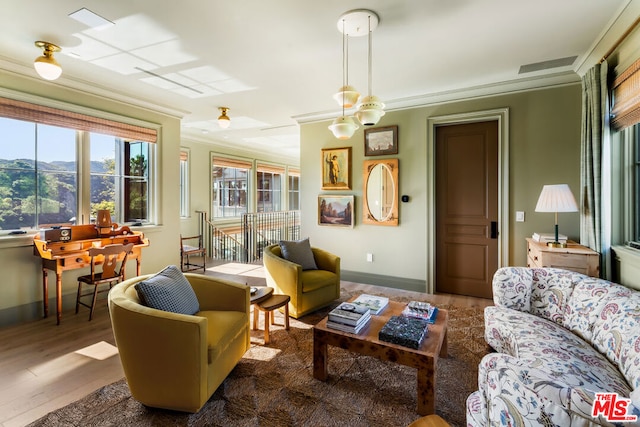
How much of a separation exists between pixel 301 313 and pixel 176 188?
9.94ft

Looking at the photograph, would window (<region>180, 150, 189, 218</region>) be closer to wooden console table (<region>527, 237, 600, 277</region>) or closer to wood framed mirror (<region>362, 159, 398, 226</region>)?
wood framed mirror (<region>362, 159, 398, 226</region>)

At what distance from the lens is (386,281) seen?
455cm

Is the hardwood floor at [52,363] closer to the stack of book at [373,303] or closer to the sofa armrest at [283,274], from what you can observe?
the sofa armrest at [283,274]

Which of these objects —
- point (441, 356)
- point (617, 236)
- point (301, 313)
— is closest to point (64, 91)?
point (301, 313)

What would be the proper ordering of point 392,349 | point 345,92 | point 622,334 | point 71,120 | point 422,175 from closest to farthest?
point 622,334
point 392,349
point 345,92
point 71,120
point 422,175

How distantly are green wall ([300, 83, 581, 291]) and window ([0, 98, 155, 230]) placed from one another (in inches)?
102

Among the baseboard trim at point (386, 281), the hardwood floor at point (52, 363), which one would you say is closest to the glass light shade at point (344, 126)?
the hardwood floor at point (52, 363)

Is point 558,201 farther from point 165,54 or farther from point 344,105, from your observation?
point 165,54

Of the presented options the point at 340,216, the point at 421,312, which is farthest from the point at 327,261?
the point at 421,312

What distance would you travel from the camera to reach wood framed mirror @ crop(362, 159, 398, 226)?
4441 mm

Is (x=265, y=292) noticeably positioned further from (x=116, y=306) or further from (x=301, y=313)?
(x=116, y=306)

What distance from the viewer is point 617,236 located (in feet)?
8.68

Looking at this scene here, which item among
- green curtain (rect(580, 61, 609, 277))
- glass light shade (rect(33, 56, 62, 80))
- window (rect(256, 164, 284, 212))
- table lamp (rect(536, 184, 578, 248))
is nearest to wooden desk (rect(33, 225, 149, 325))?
glass light shade (rect(33, 56, 62, 80))

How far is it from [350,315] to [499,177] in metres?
2.88
